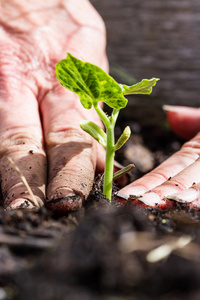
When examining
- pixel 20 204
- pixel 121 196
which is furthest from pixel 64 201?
pixel 121 196

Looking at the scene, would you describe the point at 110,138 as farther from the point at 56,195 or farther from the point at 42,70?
the point at 42,70

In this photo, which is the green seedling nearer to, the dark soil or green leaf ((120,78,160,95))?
green leaf ((120,78,160,95))

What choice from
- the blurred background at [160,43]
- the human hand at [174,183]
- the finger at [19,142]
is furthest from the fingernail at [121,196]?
the blurred background at [160,43]

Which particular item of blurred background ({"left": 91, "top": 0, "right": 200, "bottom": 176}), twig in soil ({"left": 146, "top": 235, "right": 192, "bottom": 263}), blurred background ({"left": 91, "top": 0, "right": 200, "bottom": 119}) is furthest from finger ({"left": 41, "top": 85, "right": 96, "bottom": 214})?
blurred background ({"left": 91, "top": 0, "right": 200, "bottom": 119})

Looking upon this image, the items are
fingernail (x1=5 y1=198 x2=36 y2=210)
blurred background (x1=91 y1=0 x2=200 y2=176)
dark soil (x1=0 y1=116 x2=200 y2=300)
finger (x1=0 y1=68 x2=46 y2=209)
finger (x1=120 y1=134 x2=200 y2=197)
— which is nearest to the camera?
dark soil (x1=0 y1=116 x2=200 y2=300)

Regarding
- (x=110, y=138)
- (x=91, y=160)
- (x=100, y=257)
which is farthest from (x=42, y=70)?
(x=100, y=257)

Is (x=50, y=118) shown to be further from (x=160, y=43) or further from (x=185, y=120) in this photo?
(x=160, y=43)
